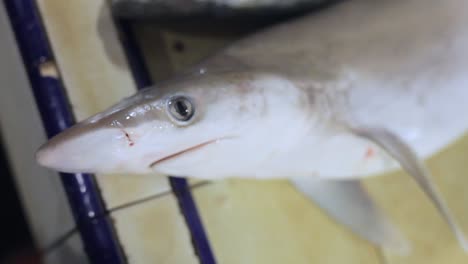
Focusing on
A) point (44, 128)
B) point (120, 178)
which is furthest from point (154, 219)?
point (44, 128)

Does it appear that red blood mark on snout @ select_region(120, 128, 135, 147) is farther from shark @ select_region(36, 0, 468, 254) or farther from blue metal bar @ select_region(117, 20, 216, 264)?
blue metal bar @ select_region(117, 20, 216, 264)

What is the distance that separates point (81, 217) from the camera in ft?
2.48

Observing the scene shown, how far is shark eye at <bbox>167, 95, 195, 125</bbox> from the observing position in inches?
24.7

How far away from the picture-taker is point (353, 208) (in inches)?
33.6

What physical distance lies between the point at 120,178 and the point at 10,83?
0.20 meters

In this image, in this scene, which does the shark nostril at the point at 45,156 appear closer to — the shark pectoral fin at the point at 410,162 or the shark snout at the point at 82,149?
the shark snout at the point at 82,149

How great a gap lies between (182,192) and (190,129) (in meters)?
0.19

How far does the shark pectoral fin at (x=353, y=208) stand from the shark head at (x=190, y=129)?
16cm

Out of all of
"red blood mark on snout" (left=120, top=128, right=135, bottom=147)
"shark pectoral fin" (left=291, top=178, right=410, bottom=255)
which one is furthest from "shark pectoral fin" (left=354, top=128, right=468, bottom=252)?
"red blood mark on snout" (left=120, top=128, right=135, bottom=147)

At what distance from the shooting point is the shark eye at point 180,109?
24.7 inches

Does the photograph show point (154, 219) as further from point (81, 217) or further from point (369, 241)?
point (369, 241)

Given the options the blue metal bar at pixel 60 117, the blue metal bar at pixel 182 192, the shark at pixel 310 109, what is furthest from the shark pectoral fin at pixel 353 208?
the blue metal bar at pixel 60 117

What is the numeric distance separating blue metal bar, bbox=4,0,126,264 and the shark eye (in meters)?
0.18

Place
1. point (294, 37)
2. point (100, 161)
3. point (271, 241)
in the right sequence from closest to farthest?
1. point (100, 161)
2. point (294, 37)
3. point (271, 241)
